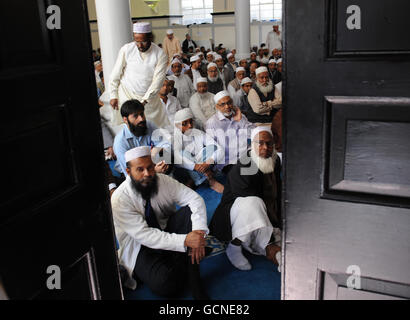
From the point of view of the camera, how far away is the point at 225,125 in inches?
191

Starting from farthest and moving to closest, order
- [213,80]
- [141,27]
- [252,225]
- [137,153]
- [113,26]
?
[213,80] < [113,26] < [141,27] < [252,225] < [137,153]

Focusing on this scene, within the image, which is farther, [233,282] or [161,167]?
[161,167]

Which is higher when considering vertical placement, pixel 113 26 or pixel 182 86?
pixel 113 26

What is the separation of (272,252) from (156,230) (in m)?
0.77

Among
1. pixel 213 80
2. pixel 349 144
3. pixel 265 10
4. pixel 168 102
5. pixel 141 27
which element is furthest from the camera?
pixel 265 10

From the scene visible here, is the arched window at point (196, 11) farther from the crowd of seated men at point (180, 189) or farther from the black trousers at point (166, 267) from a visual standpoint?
the black trousers at point (166, 267)

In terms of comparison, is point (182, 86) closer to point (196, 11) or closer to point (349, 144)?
point (349, 144)

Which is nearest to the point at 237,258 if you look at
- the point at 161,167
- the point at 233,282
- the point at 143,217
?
the point at 233,282

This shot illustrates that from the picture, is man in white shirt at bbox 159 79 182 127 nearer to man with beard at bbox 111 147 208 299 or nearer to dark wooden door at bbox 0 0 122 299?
man with beard at bbox 111 147 208 299

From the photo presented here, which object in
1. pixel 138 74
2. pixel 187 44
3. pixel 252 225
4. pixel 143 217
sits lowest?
pixel 252 225

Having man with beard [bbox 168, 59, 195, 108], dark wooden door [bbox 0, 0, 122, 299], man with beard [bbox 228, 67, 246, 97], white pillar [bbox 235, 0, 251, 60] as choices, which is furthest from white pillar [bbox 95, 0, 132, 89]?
white pillar [bbox 235, 0, 251, 60]

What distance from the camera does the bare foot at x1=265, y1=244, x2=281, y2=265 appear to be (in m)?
2.72

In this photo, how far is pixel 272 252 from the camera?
8.98 feet

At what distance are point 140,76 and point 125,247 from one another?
2.54 meters
